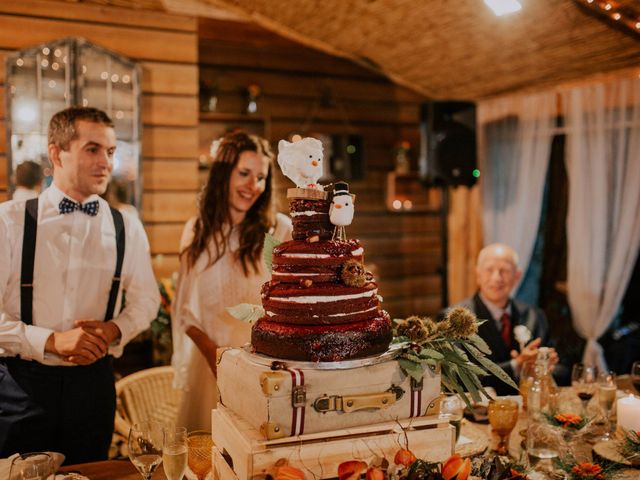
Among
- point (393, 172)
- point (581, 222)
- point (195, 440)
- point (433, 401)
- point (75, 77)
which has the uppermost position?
point (75, 77)

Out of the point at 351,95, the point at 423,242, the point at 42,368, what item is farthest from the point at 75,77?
the point at 423,242

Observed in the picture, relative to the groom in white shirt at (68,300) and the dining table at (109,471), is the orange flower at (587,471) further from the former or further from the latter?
the groom in white shirt at (68,300)

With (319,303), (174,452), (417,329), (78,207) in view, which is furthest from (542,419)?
(78,207)

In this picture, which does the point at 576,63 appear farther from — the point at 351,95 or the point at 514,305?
the point at 351,95

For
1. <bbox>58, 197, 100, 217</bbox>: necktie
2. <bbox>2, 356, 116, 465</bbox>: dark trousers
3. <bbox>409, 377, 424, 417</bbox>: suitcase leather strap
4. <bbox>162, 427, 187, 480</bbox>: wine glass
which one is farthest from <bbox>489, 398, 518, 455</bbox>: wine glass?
<bbox>58, 197, 100, 217</bbox>: necktie

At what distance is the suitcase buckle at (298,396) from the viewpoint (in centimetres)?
150

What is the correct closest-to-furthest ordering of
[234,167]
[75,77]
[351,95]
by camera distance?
[234,167] → [75,77] → [351,95]

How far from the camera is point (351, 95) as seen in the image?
6129mm

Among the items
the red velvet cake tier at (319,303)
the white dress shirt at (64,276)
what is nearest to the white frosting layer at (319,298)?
the red velvet cake tier at (319,303)

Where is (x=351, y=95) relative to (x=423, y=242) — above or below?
above

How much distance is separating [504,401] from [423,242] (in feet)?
14.2

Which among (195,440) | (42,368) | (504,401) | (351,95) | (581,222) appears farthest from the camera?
(351,95)

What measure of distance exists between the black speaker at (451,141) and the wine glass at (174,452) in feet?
13.2

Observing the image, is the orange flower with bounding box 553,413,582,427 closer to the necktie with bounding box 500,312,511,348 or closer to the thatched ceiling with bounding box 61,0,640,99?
the necktie with bounding box 500,312,511,348
